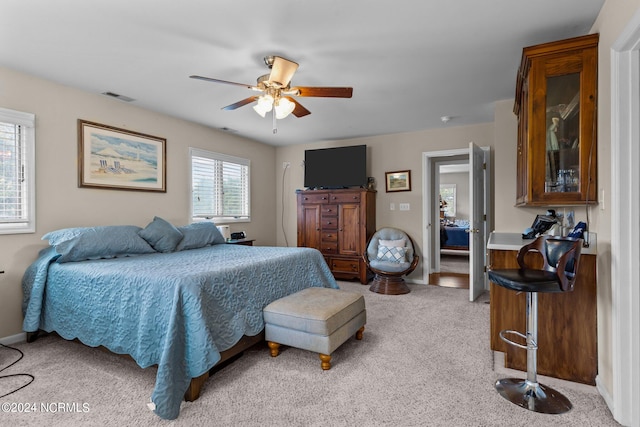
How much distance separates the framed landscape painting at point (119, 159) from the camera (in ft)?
11.0

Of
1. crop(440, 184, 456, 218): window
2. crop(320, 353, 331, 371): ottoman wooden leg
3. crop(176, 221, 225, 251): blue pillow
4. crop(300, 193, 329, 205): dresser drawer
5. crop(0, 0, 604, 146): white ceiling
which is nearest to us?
crop(0, 0, 604, 146): white ceiling

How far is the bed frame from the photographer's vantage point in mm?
1992

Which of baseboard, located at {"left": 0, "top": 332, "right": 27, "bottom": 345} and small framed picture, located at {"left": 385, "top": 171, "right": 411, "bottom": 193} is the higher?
small framed picture, located at {"left": 385, "top": 171, "right": 411, "bottom": 193}

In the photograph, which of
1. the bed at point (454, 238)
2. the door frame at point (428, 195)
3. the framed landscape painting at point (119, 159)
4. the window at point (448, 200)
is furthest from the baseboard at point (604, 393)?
the window at point (448, 200)

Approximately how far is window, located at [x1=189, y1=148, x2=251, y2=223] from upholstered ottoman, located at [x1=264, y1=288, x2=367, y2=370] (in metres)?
2.55

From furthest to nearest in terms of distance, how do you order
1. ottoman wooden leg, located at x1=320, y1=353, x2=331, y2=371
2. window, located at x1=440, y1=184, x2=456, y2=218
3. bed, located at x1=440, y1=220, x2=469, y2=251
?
window, located at x1=440, y1=184, x2=456, y2=218 < bed, located at x1=440, y1=220, x2=469, y2=251 < ottoman wooden leg, located at x1=320, y1=353, x2=331, y2=371

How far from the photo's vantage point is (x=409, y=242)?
4.97 metres

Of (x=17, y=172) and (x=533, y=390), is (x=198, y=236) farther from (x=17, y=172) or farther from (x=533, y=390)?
(x=533, y=390)

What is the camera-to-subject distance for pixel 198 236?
12.7 feet

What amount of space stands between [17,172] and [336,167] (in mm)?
3900

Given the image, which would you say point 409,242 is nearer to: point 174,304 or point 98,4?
point 174,304

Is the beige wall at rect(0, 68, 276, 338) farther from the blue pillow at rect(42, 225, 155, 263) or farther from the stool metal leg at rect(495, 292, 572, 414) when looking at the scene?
the stool metal leg at rect(495, 292, 572, 414)

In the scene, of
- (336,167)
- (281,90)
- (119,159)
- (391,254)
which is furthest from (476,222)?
(119,159)

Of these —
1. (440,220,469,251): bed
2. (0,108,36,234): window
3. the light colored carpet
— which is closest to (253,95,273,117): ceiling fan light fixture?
the light colored carpet
